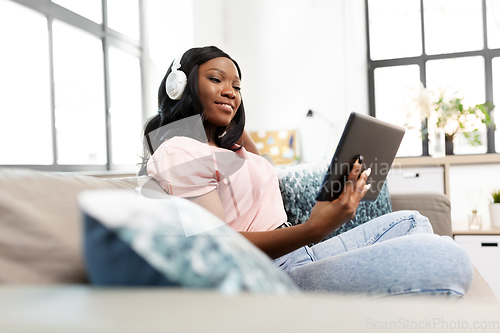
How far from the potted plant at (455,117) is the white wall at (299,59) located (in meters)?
0.76

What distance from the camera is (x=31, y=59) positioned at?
2.12 metres

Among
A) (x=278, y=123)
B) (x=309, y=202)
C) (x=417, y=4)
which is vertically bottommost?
(x=309, y=202)

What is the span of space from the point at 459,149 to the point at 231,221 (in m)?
3.33

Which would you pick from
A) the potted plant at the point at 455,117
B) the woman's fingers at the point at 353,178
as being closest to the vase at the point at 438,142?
the potted plant at the point at 455,117

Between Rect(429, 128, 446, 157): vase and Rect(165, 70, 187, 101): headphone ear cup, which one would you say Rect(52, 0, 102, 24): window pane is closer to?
Rect(165, 70, 187, 101): headphone ear cup

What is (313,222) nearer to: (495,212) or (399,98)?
(495,212)

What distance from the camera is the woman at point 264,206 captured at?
0.66 metres

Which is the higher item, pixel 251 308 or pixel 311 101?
pixel 311 101

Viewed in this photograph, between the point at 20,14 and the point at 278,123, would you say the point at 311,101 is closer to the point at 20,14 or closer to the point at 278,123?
the point at 278,123

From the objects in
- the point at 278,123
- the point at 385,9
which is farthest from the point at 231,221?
the point at 385,9

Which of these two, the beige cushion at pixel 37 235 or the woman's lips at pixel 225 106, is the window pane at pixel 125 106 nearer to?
the woman's lips at pixel 225 106

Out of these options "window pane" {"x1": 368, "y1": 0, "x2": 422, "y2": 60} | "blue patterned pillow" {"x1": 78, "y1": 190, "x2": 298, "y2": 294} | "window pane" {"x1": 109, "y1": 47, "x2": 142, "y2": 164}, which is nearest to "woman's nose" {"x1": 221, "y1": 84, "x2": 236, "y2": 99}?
"blue patterned pillow" {"x1": 78, "y1": 190, "x2": 298, "y2": 294}

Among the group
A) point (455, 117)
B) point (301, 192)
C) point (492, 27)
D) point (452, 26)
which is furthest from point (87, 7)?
point (492, 27)

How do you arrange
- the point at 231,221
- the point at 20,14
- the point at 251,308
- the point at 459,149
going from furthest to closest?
the point at 459,149 → the point at 20,14 → the point at 231,221 → the point at 251,308
